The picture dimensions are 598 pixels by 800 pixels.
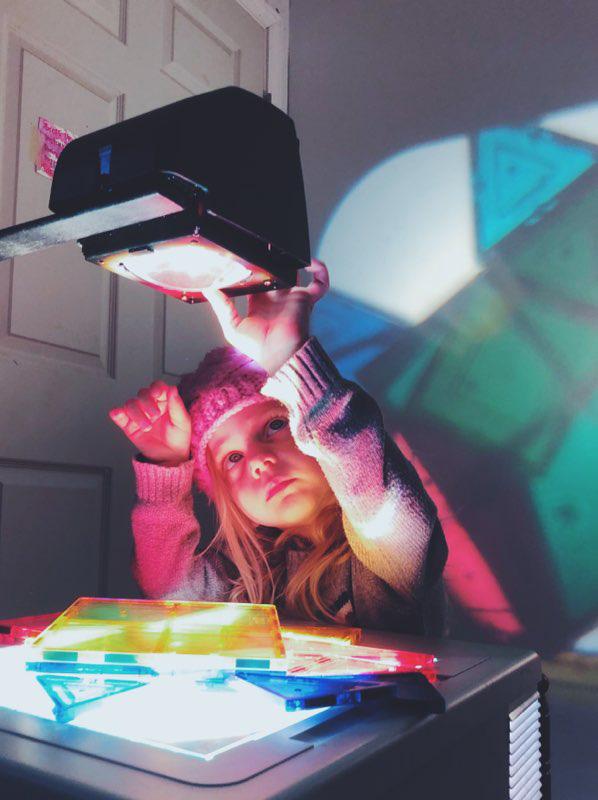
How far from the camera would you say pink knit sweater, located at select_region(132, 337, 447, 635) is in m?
0.77

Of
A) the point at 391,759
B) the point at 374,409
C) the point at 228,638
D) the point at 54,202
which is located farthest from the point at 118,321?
the point at 391,759

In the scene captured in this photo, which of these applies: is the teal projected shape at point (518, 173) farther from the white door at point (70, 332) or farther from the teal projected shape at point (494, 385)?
the white door at point (70, 332)

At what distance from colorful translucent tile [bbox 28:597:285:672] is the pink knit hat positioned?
1.35ft

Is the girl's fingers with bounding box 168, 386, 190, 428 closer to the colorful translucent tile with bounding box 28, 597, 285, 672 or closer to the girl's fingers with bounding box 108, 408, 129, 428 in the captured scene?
the girl's fingers with bounding box 108, 408, 129, 428

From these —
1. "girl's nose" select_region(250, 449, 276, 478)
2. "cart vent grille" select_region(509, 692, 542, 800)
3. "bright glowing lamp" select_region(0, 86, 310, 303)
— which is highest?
"bright glowing lamp" select_region(0, 86, 310, 303)

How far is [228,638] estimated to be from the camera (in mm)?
506

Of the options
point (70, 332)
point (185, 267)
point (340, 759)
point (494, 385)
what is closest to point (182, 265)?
point (185, 267)

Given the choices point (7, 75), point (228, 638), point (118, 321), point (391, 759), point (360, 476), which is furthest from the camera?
point (118, 321)

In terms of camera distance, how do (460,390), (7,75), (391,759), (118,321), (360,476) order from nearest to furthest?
(391,759)
(360,476)
(7,75)
(118,321)
(460,390)

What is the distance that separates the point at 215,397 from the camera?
103 cm

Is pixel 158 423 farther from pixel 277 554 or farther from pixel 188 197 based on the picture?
pixel 188 197

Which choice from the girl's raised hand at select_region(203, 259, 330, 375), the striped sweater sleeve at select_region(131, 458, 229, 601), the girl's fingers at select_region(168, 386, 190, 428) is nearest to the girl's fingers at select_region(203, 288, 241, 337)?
the girl's raised hand at select_region(203, 259, 330, 375)

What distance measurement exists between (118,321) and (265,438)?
1.27 ft

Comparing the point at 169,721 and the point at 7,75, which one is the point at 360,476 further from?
the point at 7,75
